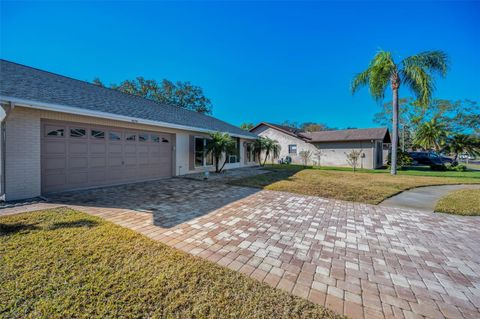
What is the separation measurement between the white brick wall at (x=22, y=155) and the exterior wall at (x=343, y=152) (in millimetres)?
21610

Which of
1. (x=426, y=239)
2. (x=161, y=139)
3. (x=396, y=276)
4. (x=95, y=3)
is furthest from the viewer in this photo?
(x=161, y=139)

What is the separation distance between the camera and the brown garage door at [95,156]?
5.99m

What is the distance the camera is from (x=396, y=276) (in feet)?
8.12

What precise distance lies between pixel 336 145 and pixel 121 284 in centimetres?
2187

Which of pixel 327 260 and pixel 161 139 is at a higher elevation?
pixel 161 139

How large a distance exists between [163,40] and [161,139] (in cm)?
877

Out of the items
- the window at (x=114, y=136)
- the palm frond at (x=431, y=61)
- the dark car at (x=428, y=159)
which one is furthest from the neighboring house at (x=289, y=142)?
the window at (x=114, y=136)

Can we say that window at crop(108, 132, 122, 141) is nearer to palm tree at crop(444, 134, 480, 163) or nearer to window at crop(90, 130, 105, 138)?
window at crop(90, 130, 105, 138)

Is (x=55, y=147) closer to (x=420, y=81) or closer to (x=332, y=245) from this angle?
(x=332, y=245)

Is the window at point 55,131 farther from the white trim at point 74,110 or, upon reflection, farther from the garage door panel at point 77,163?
the garage door panel at point 77,163

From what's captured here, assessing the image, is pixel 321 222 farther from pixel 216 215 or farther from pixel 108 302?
pixel 108 302

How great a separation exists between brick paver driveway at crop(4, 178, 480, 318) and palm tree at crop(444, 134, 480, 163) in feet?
65.3

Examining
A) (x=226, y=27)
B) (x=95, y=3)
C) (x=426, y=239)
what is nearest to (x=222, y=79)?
(x=226, y=27)

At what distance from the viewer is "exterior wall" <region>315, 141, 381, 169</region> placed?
61.3 ft
